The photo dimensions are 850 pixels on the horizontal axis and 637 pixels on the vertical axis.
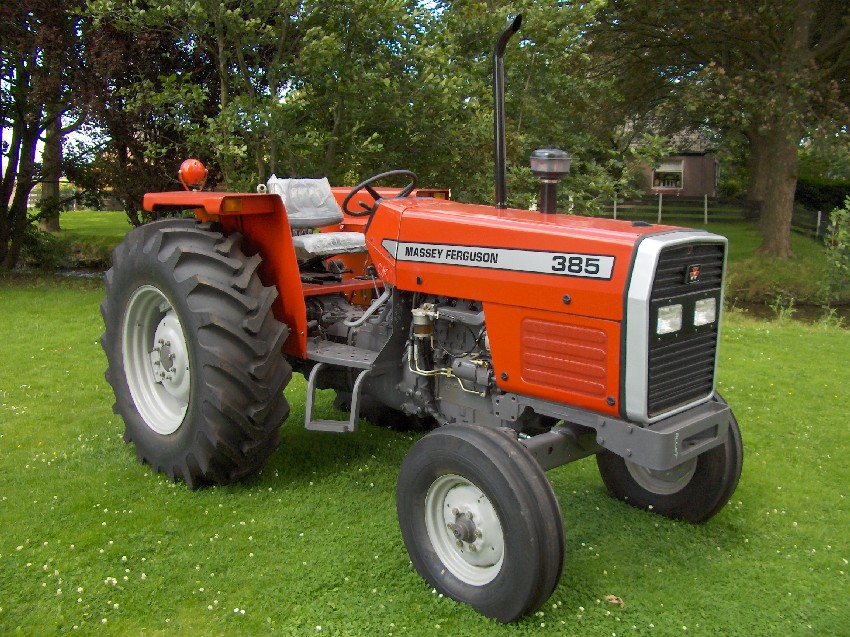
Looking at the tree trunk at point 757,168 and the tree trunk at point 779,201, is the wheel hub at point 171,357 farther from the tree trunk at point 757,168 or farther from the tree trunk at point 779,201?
the tree trunk at point 757,168

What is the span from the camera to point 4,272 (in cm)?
1211

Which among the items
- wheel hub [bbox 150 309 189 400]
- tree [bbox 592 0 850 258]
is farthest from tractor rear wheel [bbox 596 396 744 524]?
tree [bbox 592 0 850 258]

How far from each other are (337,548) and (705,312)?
5.87 feet

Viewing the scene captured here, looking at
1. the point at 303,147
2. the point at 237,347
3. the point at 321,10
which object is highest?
the point at 321,10

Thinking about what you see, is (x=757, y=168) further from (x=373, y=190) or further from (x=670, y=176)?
(x=373, y=190)

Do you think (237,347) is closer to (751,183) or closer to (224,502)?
(224,502)

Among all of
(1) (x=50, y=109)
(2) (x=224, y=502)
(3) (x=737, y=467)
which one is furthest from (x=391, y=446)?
(1) (x=50, y=109)

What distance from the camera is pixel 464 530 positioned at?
114 inches

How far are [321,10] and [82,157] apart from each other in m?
5.81

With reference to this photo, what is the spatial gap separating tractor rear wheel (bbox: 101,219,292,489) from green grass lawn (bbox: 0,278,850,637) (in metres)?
0.22

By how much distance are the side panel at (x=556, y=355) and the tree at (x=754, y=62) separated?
12108mm

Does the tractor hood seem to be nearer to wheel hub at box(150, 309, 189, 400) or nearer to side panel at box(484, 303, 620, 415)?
side panel at box(484, 303, 620, 415)

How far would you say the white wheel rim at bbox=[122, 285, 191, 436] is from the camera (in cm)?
399

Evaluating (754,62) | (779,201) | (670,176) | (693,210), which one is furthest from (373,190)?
(670,176)
